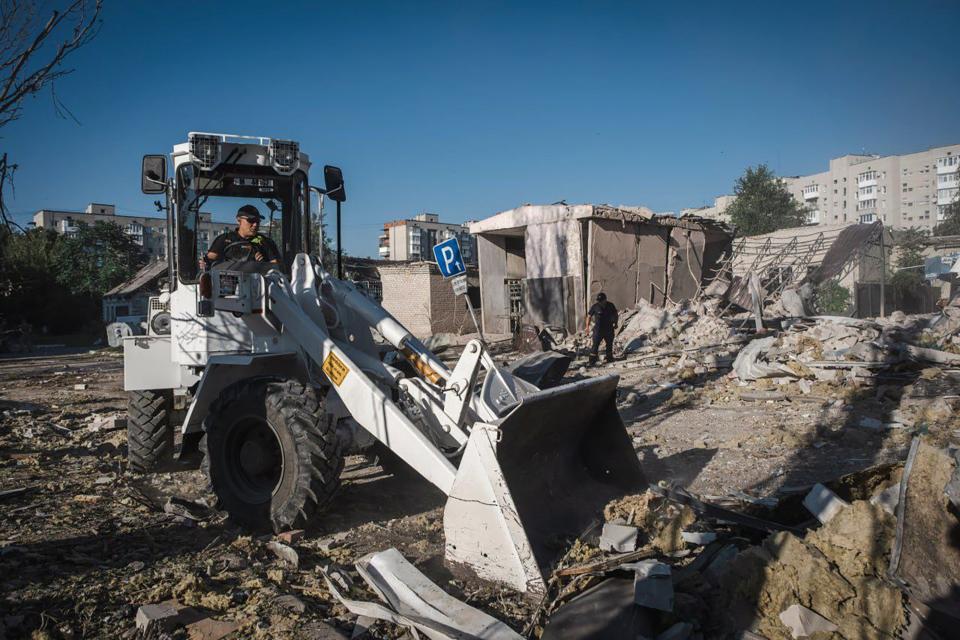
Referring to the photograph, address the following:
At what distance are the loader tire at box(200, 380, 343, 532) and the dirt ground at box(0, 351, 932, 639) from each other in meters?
0.24

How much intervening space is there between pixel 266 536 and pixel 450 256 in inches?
215

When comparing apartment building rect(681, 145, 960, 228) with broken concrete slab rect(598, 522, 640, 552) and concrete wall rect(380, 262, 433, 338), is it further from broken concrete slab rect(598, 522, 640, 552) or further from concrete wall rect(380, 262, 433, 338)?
broken concrete slab rect(598, 522, 640, 552)

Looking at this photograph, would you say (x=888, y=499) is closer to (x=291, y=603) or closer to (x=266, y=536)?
(x=291, y=603)

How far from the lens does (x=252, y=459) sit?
490 centimetres

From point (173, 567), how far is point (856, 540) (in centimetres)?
394

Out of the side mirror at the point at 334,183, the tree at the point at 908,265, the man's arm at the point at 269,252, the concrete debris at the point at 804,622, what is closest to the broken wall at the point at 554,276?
the side mirror at the point at 334,183

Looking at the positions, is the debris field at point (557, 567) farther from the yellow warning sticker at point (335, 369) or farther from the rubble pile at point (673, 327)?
the rubble pile at point (673, 327)

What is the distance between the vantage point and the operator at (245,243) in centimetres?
584

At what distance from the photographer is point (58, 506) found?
18.1 ft

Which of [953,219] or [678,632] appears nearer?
[678,632]

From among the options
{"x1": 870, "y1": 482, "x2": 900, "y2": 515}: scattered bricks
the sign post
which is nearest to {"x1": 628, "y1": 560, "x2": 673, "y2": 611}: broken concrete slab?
{"x1": 870, "y1": 482, "x2": 900, "y2": 515}: scattered bricks

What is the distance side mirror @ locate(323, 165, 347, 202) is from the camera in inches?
241

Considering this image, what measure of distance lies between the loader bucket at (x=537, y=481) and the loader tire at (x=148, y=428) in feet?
12.8

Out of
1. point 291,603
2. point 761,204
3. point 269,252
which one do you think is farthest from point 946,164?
point 291,603
